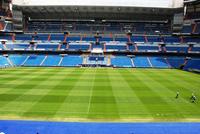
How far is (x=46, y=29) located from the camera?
3219 inches

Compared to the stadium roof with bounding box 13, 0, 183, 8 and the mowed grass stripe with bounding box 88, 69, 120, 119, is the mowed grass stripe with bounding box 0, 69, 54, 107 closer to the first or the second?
the mowed grass stripe with bounding box 88, 69, 120, 119

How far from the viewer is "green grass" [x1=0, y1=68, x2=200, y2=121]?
23.0m

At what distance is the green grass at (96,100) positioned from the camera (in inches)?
907

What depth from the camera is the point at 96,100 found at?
91.8 ft

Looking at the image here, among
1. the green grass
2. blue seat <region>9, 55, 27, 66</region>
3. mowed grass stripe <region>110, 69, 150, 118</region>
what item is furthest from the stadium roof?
mowed grass stripe <region>110, 69, 150, 118</region>

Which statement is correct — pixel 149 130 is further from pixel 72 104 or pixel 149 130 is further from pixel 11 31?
pixel 11 31

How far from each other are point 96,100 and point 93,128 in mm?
8369

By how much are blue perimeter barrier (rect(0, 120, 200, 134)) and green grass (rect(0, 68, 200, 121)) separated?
61.7 inches

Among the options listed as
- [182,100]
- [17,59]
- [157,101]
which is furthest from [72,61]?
[182,100]

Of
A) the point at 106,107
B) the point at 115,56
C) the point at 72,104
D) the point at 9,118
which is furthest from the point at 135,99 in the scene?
the point at 115,56

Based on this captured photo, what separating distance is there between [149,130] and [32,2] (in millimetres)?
58921

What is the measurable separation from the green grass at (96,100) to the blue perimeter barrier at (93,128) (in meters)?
1.57

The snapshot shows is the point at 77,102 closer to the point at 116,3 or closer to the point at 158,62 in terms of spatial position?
the point at 158,62

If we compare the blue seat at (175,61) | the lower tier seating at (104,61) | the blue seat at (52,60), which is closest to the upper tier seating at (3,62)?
the lower tier seating at (104,61)
